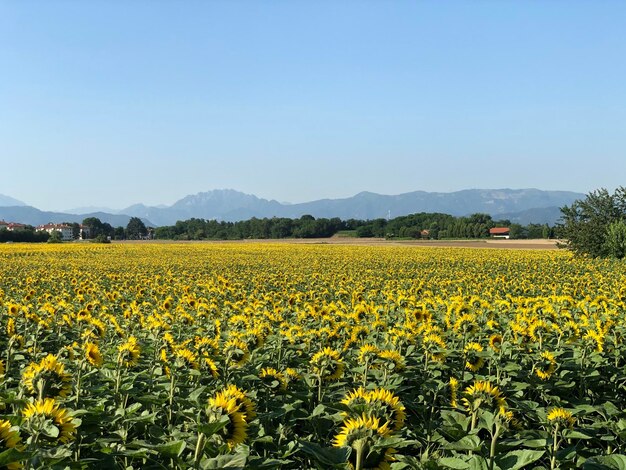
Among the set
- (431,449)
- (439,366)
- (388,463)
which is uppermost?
(388,463)

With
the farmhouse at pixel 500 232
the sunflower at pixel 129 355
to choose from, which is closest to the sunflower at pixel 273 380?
the sunflower at pixel 129 355

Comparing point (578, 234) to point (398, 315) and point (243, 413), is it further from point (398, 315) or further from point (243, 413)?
point (243, 413)

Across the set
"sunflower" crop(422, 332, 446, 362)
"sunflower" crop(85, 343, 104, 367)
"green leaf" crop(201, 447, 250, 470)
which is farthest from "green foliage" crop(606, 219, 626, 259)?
→ "green leaf" crop(201, 447, 250, 470)

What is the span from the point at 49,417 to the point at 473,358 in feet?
12.7

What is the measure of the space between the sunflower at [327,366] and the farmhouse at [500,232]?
110 m

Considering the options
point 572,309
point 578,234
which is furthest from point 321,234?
point 572,309

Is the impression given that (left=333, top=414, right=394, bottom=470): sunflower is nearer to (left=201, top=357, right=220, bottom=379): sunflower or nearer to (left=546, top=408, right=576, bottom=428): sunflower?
(left=546, top=408, right=576, bottom=428): sunflower

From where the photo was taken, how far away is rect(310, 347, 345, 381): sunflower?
152 inches

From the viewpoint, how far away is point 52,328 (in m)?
6.57

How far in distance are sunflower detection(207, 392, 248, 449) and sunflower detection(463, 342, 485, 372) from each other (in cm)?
318

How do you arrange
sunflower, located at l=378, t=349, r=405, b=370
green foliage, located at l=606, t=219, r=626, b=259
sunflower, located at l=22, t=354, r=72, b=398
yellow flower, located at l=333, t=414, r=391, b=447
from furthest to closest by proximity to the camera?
1. green foliage, located at l=606, t=219, r=626, b=259
2. sunflower, located at l=378, t=349, r=405, b=370
3. sunflower, located at l=22, t=354, r=72, b=398
4. yellow flower, located at l=333, t=414, r=391, b=447

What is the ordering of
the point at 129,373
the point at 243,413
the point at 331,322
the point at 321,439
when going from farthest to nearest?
1. the point at 331,322
2. the point at 129,373
3. the point at 321,439
4. the point at 243,413

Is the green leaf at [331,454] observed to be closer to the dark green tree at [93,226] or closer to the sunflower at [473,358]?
the sunflower at [473,358]

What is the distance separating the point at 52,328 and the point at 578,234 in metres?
31.7
